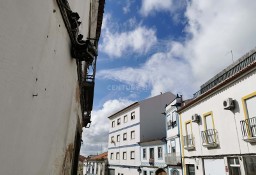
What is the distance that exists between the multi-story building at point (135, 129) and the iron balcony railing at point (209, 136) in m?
14.9

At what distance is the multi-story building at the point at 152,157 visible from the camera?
80.1ft

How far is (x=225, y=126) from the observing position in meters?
13.6

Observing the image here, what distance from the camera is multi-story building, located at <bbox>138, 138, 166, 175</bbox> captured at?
24.4 metres

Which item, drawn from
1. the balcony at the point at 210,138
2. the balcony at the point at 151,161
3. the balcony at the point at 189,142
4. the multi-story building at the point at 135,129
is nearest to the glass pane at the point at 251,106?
the balcony at the point at 210,138

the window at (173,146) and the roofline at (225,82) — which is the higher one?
the roofline at (225,82)

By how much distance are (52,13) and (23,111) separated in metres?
1.07

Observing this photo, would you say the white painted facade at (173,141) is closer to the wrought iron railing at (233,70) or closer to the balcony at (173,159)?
the balcony at (173,159)

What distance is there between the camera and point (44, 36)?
2111 mm

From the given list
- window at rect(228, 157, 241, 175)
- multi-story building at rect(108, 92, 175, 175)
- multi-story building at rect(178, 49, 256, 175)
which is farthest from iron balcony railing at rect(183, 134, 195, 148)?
multi-story building at rect(108, 92, 175, 175)

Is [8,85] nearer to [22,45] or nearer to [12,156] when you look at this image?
[22,45]

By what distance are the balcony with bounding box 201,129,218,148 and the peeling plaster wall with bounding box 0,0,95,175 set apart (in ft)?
44.0

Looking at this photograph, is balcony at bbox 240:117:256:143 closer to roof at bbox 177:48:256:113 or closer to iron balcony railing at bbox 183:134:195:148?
roof at bbox 177:48:256:113

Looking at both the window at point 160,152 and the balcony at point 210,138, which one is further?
the window at point 160,152

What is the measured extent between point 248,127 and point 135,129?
21033mm
